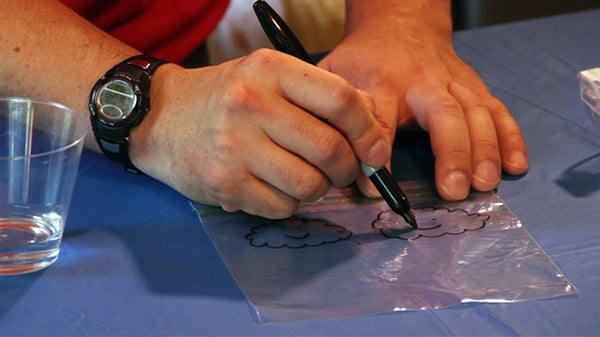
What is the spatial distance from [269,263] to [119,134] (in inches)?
7.9

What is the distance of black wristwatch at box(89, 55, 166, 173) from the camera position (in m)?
0.85

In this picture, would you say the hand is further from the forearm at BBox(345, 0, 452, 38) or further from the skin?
the forearm at BBox(345, 0, 452, 38)

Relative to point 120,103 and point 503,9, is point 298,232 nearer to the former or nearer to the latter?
point 120,103

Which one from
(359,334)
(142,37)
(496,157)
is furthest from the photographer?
(142,37)

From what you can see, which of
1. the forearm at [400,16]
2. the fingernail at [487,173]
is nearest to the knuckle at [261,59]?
the fingernail at [487,173]

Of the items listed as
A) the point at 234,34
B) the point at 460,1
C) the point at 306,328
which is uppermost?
the point at 306,328

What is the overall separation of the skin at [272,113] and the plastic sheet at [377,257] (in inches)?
0.9

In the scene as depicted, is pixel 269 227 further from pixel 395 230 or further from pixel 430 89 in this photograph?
pixel 430 89

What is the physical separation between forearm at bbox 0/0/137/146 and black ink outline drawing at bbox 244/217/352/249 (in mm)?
203

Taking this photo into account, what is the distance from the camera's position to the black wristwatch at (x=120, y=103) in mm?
849

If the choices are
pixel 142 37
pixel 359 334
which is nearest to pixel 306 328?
pixel 359 334

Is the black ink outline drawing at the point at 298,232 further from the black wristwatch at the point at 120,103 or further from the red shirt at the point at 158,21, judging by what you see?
the red shirt at the point at 158,21

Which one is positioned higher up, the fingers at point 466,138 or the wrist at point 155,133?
the wrist at point 155,133

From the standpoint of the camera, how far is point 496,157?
89cm
